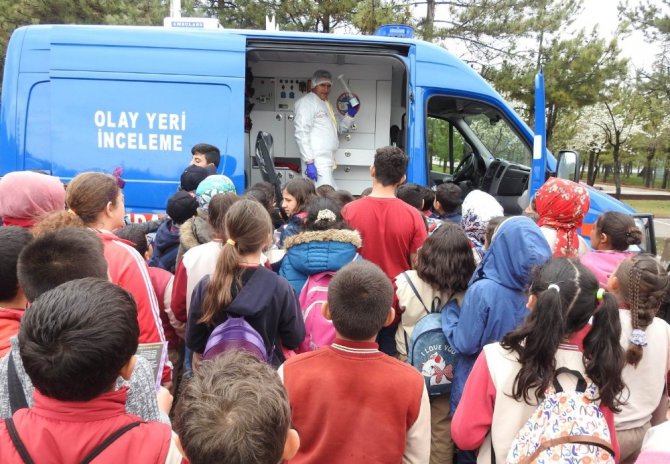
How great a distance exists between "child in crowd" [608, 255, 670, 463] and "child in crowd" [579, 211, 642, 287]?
813mm

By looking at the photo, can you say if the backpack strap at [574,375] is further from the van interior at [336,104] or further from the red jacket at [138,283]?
the van interior at [336,104]

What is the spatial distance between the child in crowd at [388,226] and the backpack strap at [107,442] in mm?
2236

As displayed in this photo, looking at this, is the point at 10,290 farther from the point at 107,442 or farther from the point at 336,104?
the point at 336,104

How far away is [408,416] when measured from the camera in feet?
5.95

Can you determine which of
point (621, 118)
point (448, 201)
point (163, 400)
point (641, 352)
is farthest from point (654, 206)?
point (163, 400)

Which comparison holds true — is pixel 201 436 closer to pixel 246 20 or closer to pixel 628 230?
pixel 628 230

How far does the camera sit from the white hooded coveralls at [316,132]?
6016mm

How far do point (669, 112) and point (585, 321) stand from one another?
2373cm

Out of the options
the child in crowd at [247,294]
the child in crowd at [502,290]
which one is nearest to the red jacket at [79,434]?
the child in crowd at [247,294]

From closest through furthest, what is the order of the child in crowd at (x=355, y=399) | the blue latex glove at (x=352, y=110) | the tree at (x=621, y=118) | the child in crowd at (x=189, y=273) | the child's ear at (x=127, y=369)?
1. the child's ear at (x=127, y=369)
2. the child in crowd at (x=355, y=399)
3. the child in crowd at (x=189, y=273)
4. the blue latex glove at (x=352, y=110)
5. the tree at (x=621, y=118)

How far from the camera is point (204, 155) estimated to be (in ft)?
14.9

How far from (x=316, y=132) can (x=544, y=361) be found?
472cm

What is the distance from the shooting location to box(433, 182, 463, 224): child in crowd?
4258 millimetres

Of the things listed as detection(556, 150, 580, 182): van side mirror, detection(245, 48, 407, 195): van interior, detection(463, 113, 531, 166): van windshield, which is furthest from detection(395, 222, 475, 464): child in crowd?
detection(245, 48, 407, 195): van interior
